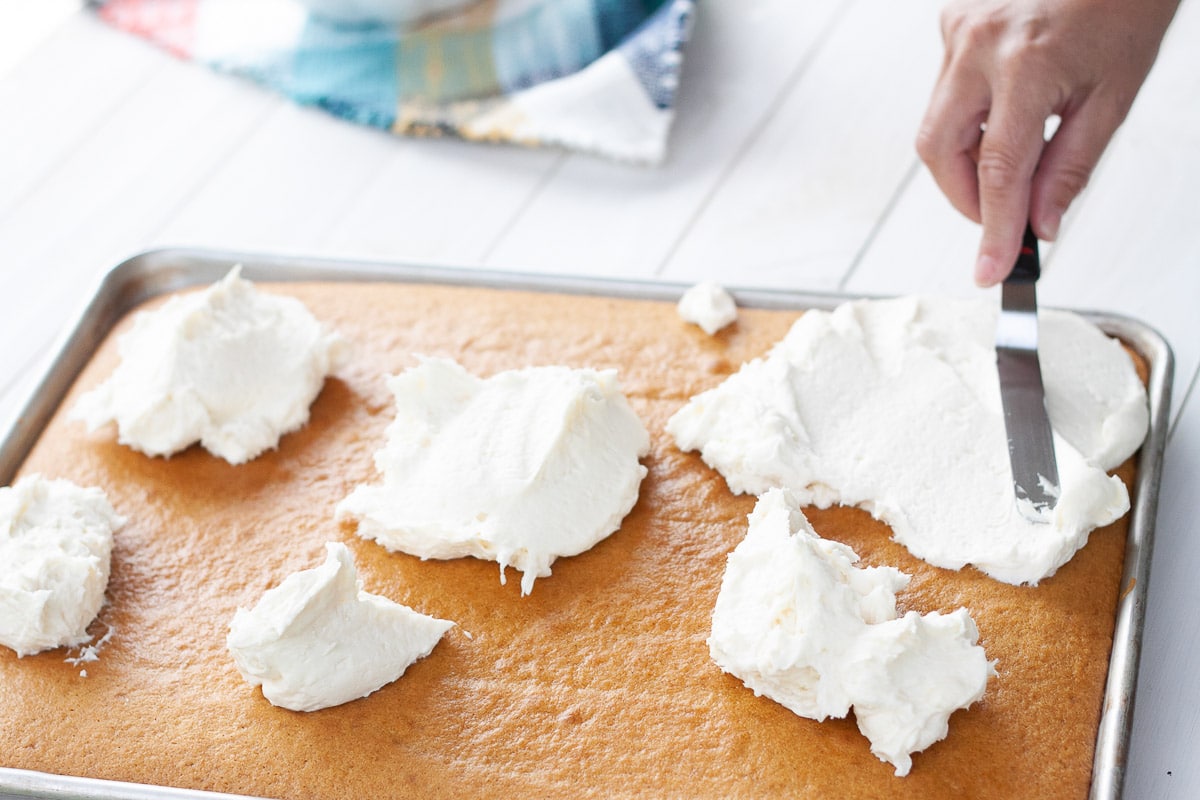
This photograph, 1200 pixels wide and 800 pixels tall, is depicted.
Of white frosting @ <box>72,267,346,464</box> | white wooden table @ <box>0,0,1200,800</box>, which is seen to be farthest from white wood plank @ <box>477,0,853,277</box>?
white frosting @ <box>72,267,346,464</box>

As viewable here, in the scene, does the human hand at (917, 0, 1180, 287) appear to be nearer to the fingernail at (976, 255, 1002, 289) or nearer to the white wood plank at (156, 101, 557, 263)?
the fingernail at (976, 255, 1002, 289)

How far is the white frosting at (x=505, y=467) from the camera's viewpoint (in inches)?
75.5

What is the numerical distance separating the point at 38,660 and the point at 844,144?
7.55 ft

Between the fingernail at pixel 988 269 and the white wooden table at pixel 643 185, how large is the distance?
21.0 inches

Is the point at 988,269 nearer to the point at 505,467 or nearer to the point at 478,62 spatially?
the point at 505,467

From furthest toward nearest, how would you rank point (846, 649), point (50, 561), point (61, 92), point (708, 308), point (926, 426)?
point (61, 92) → point (708, 308) → point (926, 426) → point (50, 561) → point (846, 649)

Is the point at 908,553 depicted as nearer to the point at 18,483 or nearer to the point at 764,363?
the point at 764,363

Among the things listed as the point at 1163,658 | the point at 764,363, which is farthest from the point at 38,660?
the point at 1163,658

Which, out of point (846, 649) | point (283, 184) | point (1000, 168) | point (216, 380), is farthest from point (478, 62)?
point (846, 649)

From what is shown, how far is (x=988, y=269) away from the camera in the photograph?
211cm

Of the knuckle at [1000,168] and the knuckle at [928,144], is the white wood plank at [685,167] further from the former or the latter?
the knuckle at [1000,168]

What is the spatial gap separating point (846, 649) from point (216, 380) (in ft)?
3.97

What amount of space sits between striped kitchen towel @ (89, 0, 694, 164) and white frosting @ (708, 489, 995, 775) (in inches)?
65.3

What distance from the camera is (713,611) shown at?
72.5 inches
